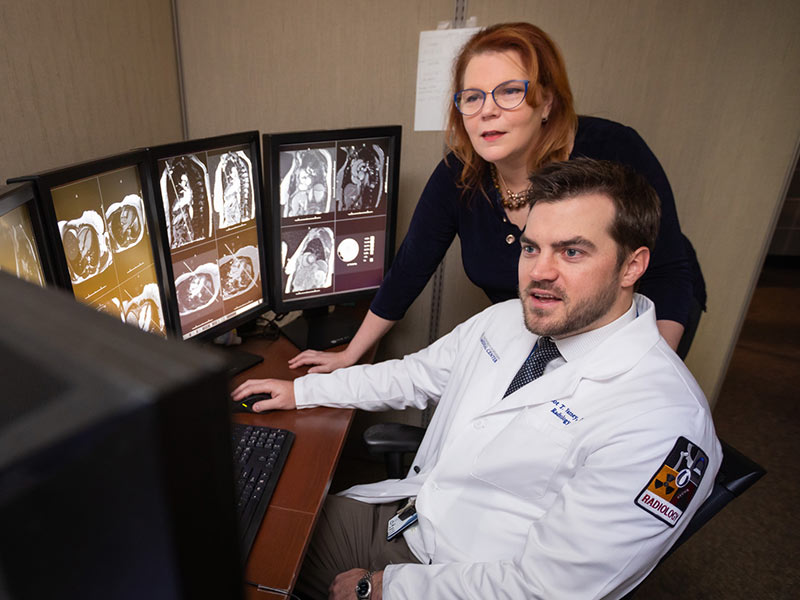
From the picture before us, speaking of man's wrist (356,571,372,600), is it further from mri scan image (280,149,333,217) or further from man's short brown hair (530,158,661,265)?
mri scan image (280,149,333,217)

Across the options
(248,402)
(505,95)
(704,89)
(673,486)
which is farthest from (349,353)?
(704,89)

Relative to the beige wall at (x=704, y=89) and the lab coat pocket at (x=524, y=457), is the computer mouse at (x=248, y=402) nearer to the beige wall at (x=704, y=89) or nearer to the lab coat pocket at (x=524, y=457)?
the lab coat pocket at (x=524, y=457)

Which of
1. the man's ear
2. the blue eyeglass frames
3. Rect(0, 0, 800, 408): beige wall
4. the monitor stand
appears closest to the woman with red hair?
the blue eyeglass frames

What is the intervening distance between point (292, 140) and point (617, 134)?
0.85 metres

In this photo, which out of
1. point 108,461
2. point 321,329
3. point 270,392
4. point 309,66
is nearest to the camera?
point 108,461

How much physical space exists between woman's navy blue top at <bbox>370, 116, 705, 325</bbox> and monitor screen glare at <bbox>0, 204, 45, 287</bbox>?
900 millimetres

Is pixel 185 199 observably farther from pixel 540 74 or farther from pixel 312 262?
pixel 540 74

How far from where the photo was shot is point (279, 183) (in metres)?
1.50

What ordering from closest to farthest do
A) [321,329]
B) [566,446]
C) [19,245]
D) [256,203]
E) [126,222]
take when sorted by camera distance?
[19,245] → [566,446] → [126,222] → [256,203] → [321,329]

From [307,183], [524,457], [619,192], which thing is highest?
[619,192]

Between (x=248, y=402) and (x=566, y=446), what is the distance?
0.77 metres

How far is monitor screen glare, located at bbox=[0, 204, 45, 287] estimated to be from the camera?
832 mm

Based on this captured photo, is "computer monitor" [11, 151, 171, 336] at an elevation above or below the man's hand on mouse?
above

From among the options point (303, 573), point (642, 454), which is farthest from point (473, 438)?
point (303, 573)
